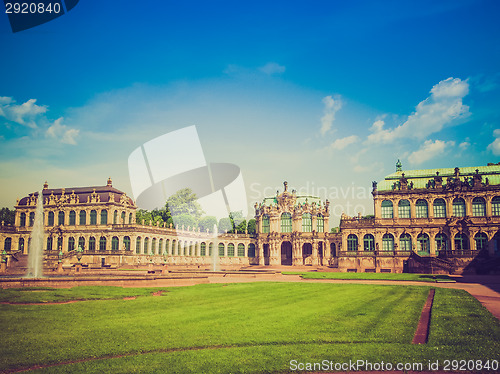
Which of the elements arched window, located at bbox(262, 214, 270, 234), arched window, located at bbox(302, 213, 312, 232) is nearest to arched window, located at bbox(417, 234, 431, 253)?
arched window, located at bbox(302, 213, 312, 232)

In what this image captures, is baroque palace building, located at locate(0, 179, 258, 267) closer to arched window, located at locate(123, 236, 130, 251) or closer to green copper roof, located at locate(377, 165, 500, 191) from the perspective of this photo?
arched window, located at locate(123, 236, 130, 251)

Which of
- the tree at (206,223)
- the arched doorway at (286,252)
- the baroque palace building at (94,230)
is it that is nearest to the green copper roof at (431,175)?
the arched doorway at (286,252)

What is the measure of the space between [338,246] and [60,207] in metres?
63.3

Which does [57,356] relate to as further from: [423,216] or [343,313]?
[423,216]

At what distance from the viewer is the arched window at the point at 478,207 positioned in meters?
73.5

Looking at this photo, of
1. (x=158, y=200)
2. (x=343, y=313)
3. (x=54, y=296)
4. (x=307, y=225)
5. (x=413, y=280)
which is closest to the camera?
(x=343, y=313)

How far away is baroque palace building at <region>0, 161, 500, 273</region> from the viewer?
72875 mm

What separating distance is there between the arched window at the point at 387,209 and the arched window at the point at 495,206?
16486 millimetres

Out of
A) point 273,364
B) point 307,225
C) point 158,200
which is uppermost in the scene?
point 158,200

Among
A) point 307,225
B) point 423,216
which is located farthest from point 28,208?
point 423,216

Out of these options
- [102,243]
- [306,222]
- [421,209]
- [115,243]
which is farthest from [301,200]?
[102,243]

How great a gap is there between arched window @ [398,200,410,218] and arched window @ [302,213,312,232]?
2539cm

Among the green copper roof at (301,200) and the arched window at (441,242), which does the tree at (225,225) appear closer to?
the green copper roof at (301,200)

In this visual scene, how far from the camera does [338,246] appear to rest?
3888 inches
